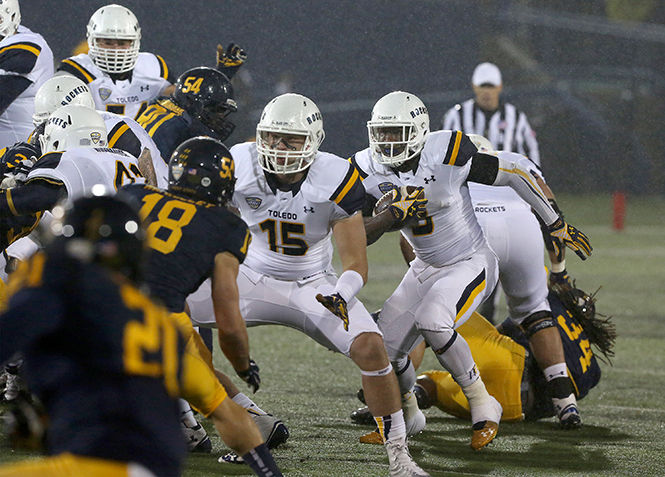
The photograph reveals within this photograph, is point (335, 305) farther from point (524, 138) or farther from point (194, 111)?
point (524, 138)

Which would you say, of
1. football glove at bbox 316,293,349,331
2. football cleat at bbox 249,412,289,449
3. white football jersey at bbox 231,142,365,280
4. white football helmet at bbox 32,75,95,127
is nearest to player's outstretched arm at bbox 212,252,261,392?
football glove at bbox 316,293,349,331

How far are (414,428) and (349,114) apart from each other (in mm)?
8913

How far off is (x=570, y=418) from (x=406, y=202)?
1178mm

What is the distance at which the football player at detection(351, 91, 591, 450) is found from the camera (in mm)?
4156

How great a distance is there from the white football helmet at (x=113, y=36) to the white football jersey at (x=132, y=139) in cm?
91

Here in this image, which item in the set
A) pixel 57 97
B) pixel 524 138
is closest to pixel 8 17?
pixel 57 97

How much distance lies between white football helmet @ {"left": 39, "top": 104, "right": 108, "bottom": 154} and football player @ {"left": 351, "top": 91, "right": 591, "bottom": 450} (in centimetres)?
109

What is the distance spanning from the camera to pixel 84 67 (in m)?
5.67

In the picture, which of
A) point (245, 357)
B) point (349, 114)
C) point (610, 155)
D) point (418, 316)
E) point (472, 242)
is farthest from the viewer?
point (610, 155)

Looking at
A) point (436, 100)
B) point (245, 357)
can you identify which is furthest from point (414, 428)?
point (436, 100)

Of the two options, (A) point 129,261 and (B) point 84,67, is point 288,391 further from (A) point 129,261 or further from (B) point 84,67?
(A) point 129,261

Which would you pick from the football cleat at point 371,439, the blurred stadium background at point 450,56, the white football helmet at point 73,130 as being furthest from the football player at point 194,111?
the blurred stadium background at point 450,56

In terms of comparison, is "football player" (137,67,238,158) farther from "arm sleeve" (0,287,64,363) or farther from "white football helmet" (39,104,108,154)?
"arm sleeve" (0,287,64,363)

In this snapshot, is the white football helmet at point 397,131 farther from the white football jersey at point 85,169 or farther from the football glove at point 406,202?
the white football jersey at point 85,169
